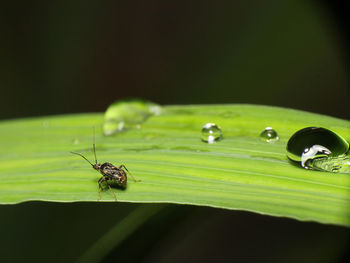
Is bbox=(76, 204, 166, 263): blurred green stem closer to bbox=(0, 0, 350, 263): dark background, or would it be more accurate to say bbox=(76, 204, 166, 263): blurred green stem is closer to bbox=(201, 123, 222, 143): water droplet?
bbox=(0, 0, 350, 263): dark background

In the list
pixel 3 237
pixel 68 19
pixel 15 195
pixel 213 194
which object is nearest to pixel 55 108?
pixel 68 19

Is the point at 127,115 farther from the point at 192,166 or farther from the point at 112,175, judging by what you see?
the point at 192,166

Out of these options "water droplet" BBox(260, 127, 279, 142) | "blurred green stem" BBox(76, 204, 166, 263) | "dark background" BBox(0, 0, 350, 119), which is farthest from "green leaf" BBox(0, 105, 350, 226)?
"dark background" BBox(0, 0, 350, 119)

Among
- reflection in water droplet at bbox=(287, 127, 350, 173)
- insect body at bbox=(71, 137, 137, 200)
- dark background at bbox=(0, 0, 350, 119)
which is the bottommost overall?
insect body at bbox=(71, 137, 137, 200)

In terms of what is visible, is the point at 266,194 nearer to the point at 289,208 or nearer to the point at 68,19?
the point at 289,208

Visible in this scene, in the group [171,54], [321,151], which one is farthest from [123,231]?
[171,54]
